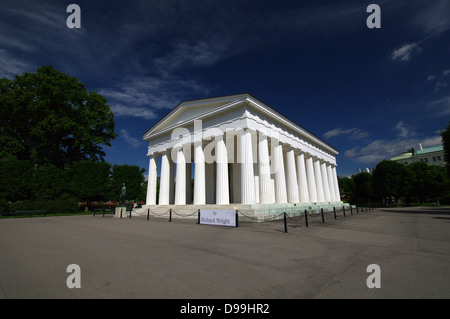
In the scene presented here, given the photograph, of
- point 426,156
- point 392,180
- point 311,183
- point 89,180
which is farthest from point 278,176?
point 426,156

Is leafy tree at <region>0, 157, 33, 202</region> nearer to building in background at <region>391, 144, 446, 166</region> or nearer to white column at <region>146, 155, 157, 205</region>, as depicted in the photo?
white column at <region>146, 155, 157, 205</region>

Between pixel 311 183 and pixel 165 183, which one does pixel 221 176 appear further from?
pixel 311 183


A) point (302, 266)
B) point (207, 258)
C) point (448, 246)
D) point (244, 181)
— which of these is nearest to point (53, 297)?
point (207, 258)

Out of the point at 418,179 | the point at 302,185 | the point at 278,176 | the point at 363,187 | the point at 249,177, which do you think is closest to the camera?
the point at 249,177

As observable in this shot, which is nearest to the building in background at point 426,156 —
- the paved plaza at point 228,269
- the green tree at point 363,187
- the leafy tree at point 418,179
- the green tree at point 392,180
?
the leafy tree at point 418,179

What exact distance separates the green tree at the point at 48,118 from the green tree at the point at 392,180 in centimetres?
6466

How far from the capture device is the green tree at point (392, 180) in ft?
164

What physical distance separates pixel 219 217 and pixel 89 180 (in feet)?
94.1

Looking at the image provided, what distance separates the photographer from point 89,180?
32.4 m

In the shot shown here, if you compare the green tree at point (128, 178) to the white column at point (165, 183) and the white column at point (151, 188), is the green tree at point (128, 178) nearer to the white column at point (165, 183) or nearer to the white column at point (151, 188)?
the white column at point (151, 188)

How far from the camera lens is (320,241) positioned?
27.0 feet

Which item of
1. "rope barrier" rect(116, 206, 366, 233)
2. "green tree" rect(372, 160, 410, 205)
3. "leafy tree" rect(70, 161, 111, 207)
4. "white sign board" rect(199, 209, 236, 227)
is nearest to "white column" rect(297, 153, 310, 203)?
"rope barrier" rect(116, 206, 366, 233)

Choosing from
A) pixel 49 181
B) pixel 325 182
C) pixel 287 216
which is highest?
pixel 49 181

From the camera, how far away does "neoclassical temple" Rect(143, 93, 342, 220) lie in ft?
61.0
